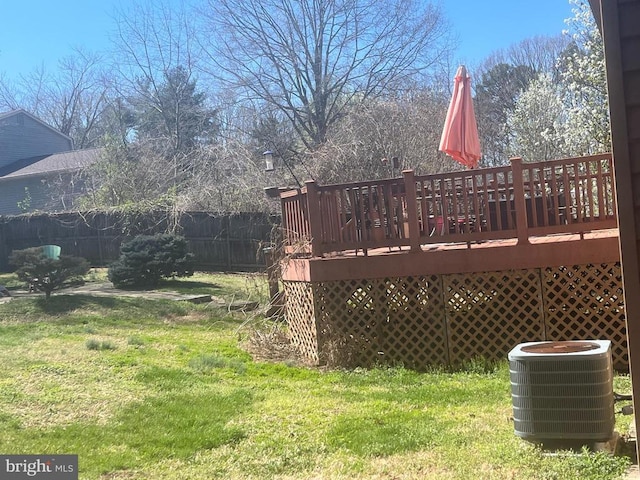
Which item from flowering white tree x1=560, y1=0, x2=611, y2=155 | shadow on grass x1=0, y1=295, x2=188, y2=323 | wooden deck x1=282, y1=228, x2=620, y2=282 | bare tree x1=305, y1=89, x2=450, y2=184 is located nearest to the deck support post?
wooden deck x1=282, y1=228, x2=620, y2=282

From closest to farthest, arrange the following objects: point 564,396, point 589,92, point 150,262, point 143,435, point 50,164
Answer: point 564,396 → point 143,435 → point 150,262 → point 589,92 → point 50,164

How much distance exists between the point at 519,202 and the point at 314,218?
2.14 metres

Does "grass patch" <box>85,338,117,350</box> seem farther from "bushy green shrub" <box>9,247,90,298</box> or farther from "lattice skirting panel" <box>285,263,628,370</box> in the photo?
"bushy green shrub" <box>9,247,90,298</box>

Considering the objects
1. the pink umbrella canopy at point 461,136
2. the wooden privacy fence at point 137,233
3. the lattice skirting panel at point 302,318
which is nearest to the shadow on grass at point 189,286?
the wooden privacy fence at point 137,233

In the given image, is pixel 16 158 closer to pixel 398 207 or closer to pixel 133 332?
pixel 133 332

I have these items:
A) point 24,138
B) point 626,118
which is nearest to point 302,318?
point 626,118

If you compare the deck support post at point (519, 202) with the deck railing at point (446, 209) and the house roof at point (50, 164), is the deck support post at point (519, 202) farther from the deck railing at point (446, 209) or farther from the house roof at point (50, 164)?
the house roof at point (50, 164)

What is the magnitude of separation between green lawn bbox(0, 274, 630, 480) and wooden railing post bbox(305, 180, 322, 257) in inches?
51.7

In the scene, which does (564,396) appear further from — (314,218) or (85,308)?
(85,308)

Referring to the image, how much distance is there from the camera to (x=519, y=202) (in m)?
6.75

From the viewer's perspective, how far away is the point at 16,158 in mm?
29453

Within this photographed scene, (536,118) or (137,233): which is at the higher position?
(536,118)

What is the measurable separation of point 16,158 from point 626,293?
3051 centimetres

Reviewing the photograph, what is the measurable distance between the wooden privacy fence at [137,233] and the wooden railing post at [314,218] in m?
9.01
